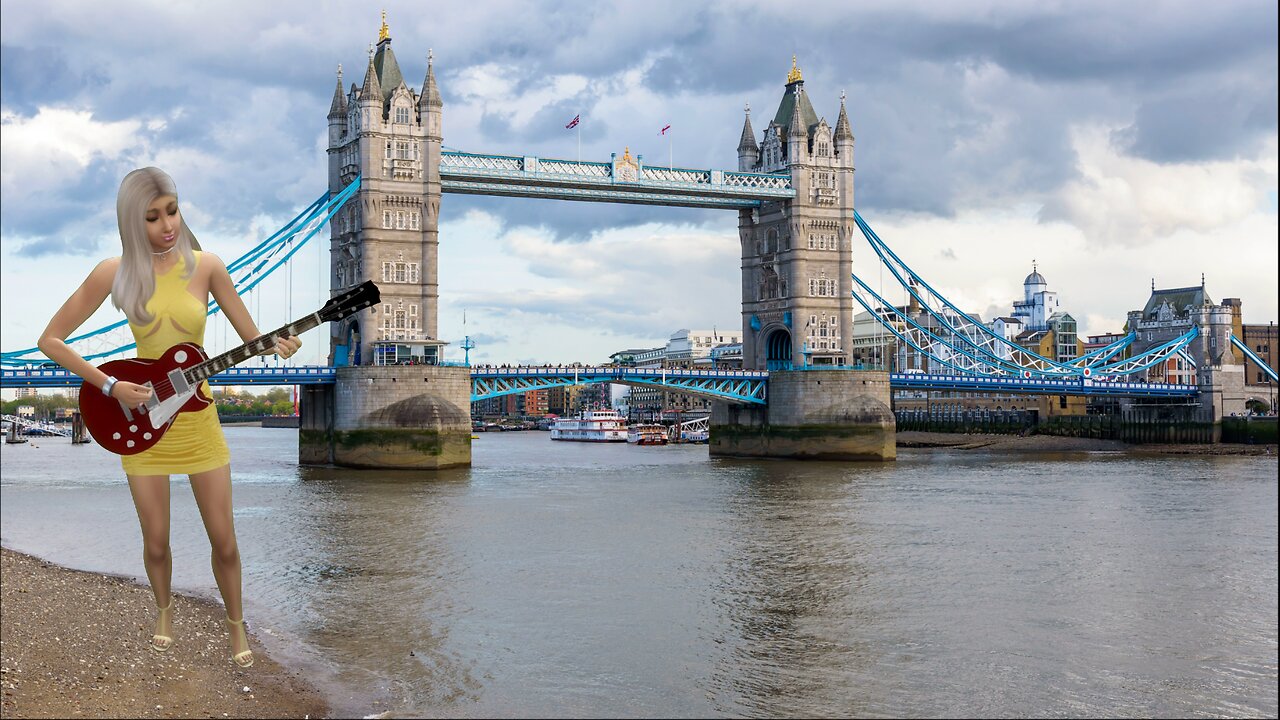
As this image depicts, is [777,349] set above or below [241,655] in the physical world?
above

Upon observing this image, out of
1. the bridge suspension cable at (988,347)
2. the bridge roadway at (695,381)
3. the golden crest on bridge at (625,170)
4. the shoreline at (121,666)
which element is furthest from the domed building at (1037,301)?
the shoreline at (121,666)

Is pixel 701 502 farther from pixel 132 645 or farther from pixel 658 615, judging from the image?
pixel 132 645

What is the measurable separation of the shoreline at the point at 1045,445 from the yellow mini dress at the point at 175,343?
107m

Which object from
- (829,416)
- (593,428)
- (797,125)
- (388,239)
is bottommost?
(593,428)

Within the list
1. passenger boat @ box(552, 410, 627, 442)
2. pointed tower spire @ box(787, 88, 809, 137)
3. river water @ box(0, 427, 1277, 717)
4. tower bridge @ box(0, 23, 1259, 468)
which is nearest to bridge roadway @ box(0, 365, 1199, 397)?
tower bridge @ box(0, 23, 1259, 468)

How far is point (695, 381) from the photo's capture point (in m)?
98.6

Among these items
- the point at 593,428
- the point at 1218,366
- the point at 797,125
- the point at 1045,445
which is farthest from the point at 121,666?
the point at 593,428

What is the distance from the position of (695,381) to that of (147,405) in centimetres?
9608

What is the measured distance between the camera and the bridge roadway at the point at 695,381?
269 ft

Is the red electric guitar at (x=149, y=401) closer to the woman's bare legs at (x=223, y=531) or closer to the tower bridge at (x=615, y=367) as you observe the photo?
the woman's bare legs at (x=223, y=531)

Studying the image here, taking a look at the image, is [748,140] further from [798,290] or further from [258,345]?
[258,345]

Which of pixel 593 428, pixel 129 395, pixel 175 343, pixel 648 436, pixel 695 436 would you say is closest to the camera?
pixel 129 395

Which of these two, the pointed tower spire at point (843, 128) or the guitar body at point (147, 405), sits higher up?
the pointed tower spire at point (843, 128)

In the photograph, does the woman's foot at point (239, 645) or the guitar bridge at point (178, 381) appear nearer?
the guitar bridge at point (178, 381)
